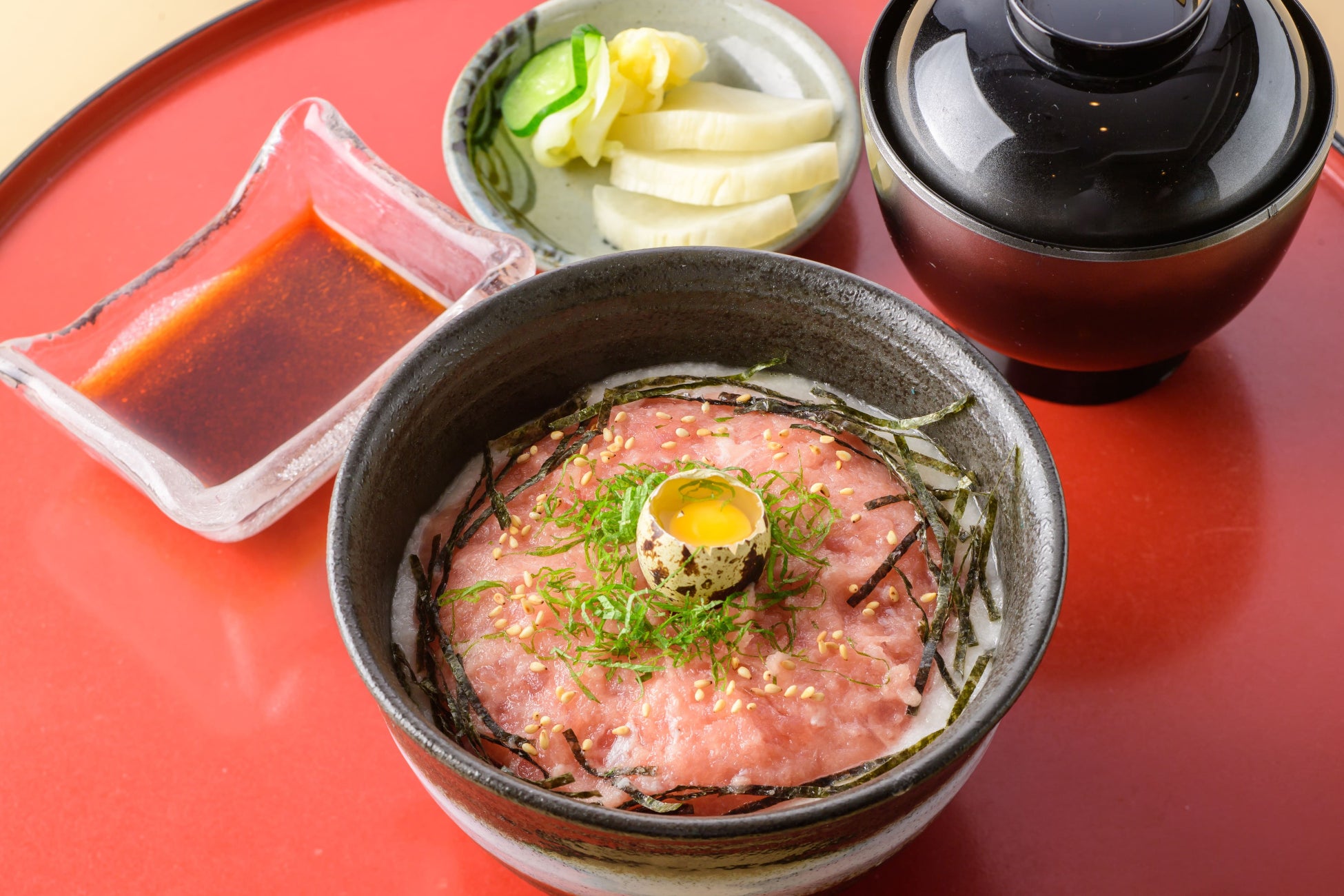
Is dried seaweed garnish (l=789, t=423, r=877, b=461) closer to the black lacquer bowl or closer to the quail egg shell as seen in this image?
the quail egg shell

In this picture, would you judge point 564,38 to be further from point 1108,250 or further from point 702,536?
point 702,536

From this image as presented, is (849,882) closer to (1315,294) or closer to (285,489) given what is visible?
(285,489)

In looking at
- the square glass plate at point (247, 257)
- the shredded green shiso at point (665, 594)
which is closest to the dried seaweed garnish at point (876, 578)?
the shredded green shiso at point (665, 594)

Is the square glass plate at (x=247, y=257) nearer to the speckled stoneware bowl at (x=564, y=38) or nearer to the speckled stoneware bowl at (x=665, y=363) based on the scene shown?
the speckled stoneware bowl at (x=564, y=38)

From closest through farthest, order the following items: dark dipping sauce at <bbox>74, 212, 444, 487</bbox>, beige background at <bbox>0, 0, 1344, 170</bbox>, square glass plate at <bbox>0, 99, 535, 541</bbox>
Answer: square glass plate at <bbox>0, 99, 535, 541</bbox>
dark dipping sauce at <bbox>74, 212, 444, 487</bbox>
beige background at <bbox>0, 0, 1344, 170</bbox>

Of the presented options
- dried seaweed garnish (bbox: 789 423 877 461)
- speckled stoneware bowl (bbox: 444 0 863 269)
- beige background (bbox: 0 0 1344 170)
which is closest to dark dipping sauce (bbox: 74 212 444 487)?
speckled stoneware bowl (bbox: 444 0 863 269)

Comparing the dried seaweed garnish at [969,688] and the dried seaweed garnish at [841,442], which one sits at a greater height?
the dried seaweed garnish at [841,442]
